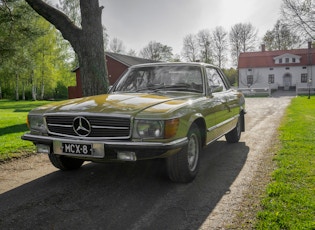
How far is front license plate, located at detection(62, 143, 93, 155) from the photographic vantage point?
354cm

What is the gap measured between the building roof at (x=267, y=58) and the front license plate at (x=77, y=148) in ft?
174

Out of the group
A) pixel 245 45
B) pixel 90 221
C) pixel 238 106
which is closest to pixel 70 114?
pixel 90 221

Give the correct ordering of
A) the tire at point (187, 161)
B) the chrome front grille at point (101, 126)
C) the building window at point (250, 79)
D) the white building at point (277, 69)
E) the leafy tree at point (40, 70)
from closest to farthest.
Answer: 1. the chrome front grille at point (101, 126)
2. the tire at point (187, 161)
3. the leafy tree at point (40, 70)
4. the white building at point (277, 69)
5. the building window at point (250, 79)

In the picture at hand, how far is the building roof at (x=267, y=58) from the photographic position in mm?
51250

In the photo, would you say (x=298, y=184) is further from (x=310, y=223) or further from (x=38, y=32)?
(x=38, y=32)

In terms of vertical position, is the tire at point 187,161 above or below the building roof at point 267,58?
below

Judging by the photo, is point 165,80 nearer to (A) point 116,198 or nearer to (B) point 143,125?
(B) point 143,125

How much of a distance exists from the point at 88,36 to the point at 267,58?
5044 centimetres

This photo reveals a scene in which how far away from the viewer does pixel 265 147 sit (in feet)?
20.7

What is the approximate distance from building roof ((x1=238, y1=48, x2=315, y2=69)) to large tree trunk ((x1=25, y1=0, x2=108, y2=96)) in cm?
4825

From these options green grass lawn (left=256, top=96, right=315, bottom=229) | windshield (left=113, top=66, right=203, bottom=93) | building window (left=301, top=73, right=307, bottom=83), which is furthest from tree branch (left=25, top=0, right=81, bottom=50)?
building window (left=301, top=73, right=307, bottom=83)

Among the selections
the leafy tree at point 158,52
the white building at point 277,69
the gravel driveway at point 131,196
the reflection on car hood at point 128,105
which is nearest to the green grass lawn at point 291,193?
the gravel driveway at point 131,196

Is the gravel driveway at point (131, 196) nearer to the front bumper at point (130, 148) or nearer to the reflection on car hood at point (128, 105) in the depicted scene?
the front bumper at point (130, 148)

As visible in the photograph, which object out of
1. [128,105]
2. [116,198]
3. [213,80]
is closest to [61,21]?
[213,80]
